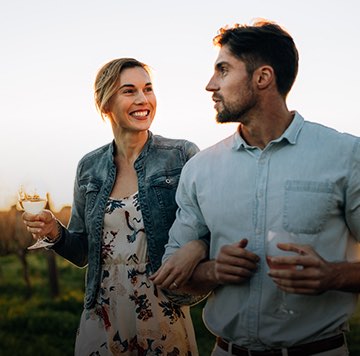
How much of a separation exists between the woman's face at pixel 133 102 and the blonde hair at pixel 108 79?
0.03 meters

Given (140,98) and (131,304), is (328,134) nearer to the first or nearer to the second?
(140,98)

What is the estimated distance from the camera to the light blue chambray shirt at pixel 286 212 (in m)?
2.74

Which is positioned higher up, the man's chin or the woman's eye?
the woman's eye

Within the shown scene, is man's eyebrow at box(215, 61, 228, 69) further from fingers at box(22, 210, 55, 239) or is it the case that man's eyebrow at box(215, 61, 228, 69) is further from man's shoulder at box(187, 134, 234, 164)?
fingers at box(22, 210, 55, 239)

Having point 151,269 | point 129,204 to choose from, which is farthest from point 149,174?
point 151,269

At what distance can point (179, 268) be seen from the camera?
291 centimetres

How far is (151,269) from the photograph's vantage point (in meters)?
3.63

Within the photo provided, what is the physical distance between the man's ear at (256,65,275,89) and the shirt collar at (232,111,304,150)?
193mm

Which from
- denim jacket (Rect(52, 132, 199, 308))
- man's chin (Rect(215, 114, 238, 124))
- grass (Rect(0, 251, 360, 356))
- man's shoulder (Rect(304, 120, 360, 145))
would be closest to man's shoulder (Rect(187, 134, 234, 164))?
man's chin (Rect(215, 114, 238, 124))

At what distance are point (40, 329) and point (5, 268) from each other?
1.25 metres

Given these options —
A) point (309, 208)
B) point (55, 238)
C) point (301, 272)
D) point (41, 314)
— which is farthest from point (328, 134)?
point (41, 314)

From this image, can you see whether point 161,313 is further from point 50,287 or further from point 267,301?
point 50,287

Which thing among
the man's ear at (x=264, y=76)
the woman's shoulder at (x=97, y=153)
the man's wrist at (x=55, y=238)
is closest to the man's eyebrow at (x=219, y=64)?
the man's ear at (x=264, y=76)

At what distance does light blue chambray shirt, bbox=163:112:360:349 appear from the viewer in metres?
2.74
